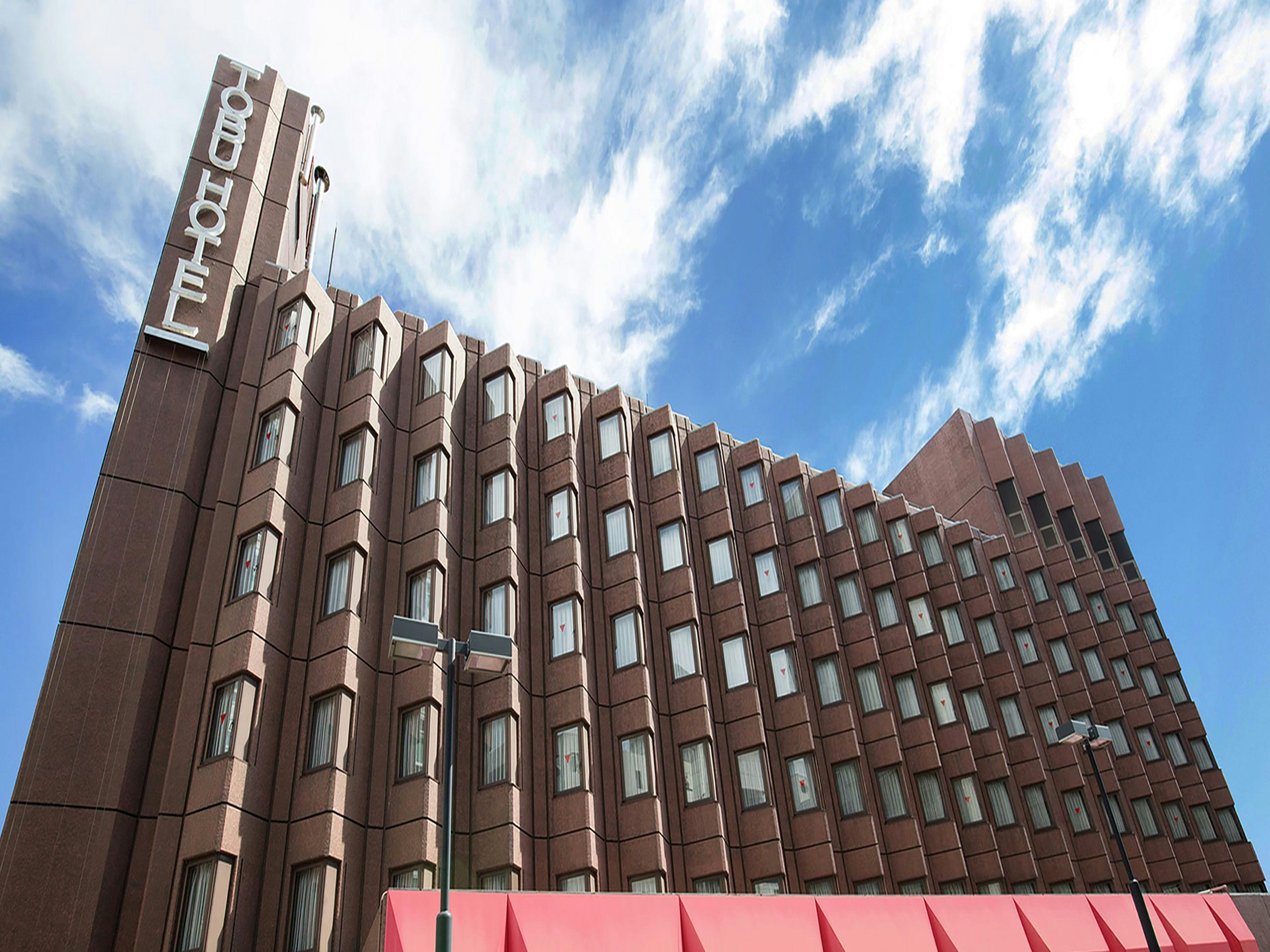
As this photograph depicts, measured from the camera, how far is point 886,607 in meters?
44.9

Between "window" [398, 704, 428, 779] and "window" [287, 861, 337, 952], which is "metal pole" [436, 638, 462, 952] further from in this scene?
"window" [398, 704, 428, 779]

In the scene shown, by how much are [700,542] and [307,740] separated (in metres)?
18.5

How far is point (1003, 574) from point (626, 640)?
2857 centimetres

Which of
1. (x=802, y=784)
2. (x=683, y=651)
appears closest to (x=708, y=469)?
(x=683, y=651)

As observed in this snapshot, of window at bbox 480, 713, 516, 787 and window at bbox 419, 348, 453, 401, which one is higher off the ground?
window at bbox 419, 348, 453, 401

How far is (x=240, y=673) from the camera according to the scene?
83.9ft

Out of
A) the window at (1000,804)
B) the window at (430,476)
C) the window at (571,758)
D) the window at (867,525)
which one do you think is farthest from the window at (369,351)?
the window at (1000,804)

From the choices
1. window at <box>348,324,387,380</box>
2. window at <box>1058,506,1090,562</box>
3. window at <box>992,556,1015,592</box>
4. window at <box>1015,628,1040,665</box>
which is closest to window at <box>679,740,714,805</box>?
window at <box>348,324,387,380</box>

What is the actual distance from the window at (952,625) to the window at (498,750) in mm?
25246

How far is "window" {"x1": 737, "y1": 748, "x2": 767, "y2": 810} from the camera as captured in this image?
109ft

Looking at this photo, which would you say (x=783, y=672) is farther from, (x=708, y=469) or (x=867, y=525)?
(x=867, y=525)

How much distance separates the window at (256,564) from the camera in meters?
27.3

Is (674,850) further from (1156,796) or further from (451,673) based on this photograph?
(1156,796)

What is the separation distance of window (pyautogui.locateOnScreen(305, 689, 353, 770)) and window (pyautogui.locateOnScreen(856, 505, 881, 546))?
27566 millimetres
